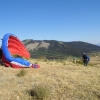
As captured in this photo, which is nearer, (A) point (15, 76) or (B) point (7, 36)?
(A) point (15, 76)

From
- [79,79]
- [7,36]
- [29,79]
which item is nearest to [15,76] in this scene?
[29,79]

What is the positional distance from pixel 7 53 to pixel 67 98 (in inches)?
332

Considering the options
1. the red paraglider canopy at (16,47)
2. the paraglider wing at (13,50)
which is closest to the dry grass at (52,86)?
the paraglider wing at (13,50)

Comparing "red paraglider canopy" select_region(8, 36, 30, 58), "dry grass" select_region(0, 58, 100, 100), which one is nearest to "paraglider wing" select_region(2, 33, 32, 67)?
"red paraglider canopy" select_region(8, 36, 30, 58)

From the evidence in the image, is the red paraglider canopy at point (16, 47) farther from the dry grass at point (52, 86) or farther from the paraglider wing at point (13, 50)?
the dry grass at point (52, 86)

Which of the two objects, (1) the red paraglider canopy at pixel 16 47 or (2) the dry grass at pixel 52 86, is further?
(1) the red paraglider canopy at pixel 16 47

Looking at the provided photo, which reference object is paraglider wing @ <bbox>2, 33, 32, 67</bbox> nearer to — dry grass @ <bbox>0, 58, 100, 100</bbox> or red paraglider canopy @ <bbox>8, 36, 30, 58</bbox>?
red paraglider canopy @ <bbox>8, 36, 30, 58</bbox>

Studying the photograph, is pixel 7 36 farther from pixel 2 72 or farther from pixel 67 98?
pixel 67 98

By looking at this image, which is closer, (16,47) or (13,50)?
(13,50)

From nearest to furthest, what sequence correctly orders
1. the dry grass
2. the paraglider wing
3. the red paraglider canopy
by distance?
the dry grass, the paraglider wing, the red paraglider canopy

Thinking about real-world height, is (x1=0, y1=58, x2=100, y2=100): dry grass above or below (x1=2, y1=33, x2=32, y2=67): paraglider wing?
below

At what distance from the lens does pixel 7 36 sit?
68.0ft

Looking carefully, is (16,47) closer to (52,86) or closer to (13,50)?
(13,50)

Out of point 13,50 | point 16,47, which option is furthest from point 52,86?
point 16,47
